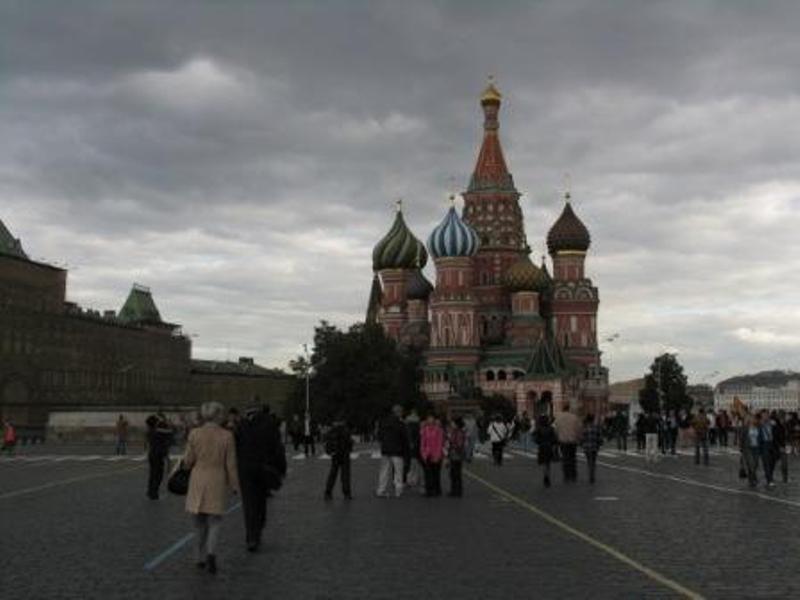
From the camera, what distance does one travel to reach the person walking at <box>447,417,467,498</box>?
841 inches

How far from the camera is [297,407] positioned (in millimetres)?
94812

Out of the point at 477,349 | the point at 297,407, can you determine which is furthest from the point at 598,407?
the point at 297,407

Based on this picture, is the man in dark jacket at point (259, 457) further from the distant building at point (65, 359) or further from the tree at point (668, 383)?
the tree at point (668, 383)

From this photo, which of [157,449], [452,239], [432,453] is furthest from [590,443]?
[452,239]

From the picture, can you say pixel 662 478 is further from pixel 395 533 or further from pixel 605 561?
pixel 605 561

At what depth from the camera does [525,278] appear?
114m

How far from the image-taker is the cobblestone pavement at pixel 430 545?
32.7 ft

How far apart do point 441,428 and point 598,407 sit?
94766 mm

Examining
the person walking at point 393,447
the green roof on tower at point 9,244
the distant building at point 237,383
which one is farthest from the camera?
the distant building at point 237,383

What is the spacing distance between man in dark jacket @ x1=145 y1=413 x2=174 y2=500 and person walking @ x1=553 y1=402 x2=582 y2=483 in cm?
845

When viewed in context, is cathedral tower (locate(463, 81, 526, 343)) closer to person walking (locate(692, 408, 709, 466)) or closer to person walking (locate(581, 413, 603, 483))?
person walking (locate(692, 408, 709, 466))

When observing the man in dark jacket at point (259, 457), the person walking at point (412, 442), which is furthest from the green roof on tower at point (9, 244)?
the man in dark jacket at point (259, 457)

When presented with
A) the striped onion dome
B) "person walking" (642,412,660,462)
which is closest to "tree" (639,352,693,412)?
the striped onion dome

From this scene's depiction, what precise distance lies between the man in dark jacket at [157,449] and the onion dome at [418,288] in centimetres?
10036
